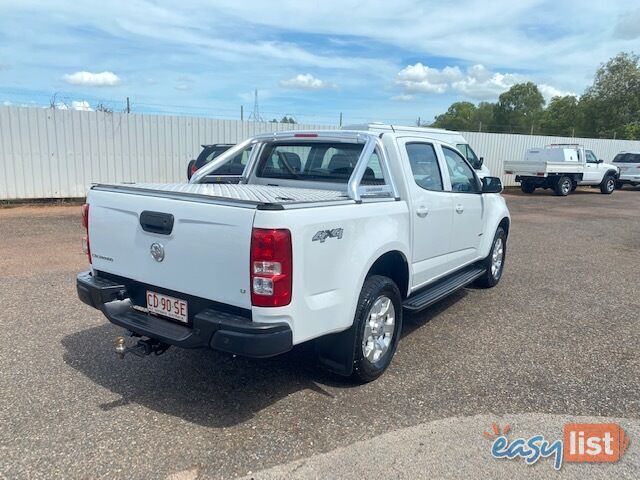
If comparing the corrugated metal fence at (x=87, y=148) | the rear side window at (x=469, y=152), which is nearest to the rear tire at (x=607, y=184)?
the rear side window at (x=469, y=152)

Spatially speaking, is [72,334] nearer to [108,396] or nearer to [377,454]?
[108,396]

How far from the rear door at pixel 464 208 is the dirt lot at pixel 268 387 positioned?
74cm

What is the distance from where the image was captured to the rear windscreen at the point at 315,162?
4.35 m

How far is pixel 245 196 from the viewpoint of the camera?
3270mm

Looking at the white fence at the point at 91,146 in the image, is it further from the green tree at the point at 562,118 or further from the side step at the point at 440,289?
the green tree at the point at 562,118

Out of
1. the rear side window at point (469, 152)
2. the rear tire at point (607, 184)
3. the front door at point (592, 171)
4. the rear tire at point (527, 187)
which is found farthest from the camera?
the rear tire at point (607, 184)

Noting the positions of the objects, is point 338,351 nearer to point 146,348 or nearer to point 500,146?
point 146,348

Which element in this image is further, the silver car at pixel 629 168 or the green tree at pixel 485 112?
the green tree at pixel 485 112

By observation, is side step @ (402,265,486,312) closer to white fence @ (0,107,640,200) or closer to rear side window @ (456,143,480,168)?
rear side window @ (456,143,480,168)

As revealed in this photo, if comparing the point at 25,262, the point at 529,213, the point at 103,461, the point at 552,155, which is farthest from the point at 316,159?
the point at 552,155

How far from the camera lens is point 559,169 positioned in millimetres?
20141

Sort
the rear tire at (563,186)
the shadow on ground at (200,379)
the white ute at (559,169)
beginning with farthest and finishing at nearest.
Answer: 1. the rear tire at (563,186)
2. the white ute at (559,169)
3. the shadow on ground at (200,379)

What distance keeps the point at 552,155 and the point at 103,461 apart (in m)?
21.6

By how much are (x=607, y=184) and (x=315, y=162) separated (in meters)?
22.1
